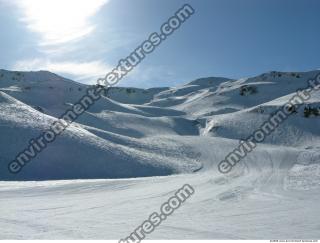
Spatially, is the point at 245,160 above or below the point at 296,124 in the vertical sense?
A: below

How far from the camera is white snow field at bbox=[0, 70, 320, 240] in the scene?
999cm

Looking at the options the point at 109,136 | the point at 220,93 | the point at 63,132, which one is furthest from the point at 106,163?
the point at 220,93

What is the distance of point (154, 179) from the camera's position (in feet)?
66.3

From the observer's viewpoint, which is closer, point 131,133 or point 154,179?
point 154,179

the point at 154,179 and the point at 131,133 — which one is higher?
the point at 131,133

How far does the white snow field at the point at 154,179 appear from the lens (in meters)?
9.99

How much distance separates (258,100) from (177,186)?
1839 inches

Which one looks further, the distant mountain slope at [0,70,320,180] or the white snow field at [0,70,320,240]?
the distant mountain slope at [0,70,320,180]

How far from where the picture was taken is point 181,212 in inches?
465

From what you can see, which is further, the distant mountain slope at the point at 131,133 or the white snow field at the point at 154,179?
the distant mountain slope at the point at 131,133

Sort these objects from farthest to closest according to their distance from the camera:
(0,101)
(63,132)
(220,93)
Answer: (220,93) < (0,101) < (63,132)

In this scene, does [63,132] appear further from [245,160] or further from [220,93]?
[220,93]

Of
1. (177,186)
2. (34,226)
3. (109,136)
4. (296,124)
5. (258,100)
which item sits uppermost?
(258,100)

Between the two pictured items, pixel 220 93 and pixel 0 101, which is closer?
pixel 0 101
